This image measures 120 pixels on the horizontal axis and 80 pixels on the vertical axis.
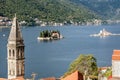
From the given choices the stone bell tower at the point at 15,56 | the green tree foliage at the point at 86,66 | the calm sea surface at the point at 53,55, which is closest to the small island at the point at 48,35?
the calm sea surface at the point at 53,55

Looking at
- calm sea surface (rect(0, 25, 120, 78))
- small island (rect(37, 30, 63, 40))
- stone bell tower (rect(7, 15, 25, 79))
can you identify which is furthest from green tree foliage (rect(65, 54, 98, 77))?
small island (rect(37, 30, 63, 40))

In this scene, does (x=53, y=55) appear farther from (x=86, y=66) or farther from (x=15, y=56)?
(x=15, y=56)

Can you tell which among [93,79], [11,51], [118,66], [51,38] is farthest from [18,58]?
[51,38]

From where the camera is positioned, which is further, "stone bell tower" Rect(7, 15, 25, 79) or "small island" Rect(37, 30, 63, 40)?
"small island" Rect(37, 30, 63, 40)

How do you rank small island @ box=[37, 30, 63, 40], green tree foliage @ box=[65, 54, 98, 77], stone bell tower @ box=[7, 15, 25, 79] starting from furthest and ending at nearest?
small island @ box=[37, 30, 63, 40], green tree foliage @ box=[65, 54, 98, 77], stone bell tower @ box=[7, 15, 25, 79]

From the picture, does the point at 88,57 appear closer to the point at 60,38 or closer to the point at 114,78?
the point at 114,78

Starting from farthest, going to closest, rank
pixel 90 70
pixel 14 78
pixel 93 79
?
pixel 90 70, pixel 93 79, pixel 14 78

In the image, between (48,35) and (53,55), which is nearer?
(53,55)

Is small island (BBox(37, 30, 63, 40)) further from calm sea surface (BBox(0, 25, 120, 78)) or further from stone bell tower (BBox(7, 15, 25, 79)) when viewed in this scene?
stone bell tower (BBox(7, 15, 25, 79))

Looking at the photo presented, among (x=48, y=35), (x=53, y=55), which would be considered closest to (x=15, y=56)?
(x=53, y=55)

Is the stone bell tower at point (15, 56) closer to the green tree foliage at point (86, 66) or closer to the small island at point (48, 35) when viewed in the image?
the green tree foliage at point (86, 66)

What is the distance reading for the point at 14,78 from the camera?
19484 mm

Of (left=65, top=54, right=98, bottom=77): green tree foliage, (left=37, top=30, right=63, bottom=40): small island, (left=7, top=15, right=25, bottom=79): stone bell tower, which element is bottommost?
(left=37, top=30, right=63, bottom=40): small island

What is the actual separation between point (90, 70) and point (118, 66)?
1814cm
